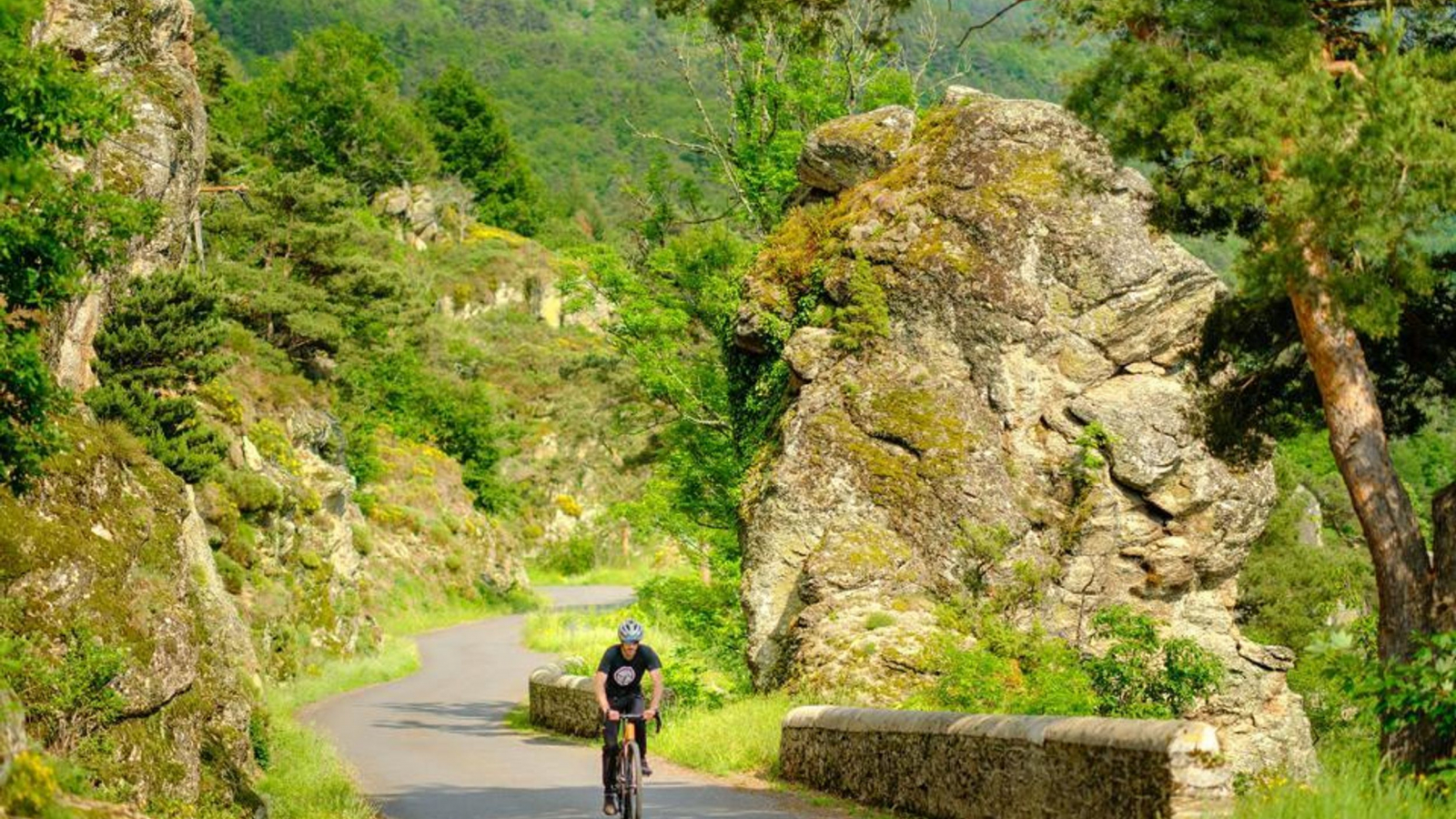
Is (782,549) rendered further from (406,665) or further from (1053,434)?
(406,665)

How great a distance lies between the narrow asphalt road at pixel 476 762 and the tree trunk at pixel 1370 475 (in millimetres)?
5259

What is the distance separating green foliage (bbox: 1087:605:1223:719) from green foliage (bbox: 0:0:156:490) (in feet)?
35.8

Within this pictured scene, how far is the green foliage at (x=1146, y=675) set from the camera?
1641cm

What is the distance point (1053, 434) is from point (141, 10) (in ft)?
52.6

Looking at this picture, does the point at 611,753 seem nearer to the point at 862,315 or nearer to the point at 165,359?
the point at 862,315

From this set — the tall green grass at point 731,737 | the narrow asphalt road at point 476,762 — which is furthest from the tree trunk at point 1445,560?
the tall green grass at point 731,737

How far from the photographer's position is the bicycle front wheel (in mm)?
12578

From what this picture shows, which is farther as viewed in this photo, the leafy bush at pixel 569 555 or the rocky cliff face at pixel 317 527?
the leafy bush at pixel 569 555

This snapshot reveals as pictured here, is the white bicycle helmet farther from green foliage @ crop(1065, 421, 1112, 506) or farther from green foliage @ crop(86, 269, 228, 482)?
green foliage @ crop(86, 269, 228, 482)

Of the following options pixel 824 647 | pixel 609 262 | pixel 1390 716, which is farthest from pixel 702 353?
pixel 1390 716

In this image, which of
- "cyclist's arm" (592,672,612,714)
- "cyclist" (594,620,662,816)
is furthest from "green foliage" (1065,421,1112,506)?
"cyclist's arm" (592,672,612,714)

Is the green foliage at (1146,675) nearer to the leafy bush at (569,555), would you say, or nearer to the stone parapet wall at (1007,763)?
the stone parapet wall at (1007,763)

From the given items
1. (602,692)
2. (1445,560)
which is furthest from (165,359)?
(1445,560)

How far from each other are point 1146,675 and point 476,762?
28.6 feet
